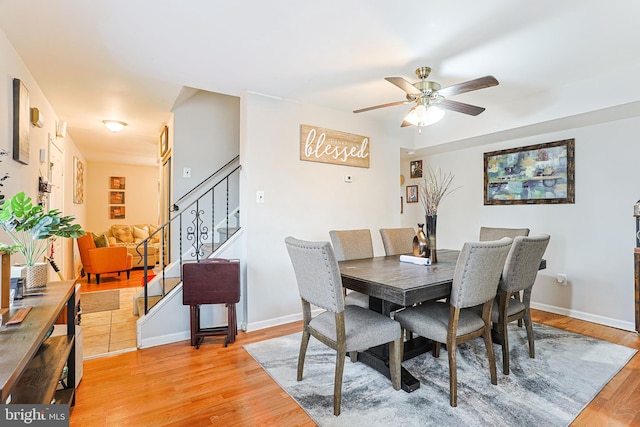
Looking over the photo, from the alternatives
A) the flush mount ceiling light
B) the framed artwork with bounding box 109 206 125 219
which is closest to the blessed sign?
the flush mount ceiling light

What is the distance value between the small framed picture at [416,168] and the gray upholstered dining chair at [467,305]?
11.0 ft

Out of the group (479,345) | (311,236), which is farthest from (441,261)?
(311,236)

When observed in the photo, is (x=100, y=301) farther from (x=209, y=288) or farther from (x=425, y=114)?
(x=425, y=114)

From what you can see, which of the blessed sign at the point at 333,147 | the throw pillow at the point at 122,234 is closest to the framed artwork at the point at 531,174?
the blessed sign at the point at 333,147

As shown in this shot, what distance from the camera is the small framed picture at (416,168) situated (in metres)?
5.25

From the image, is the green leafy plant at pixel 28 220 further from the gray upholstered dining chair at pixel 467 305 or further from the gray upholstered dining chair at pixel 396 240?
the gray upholstered dining chair at pixel 396 240

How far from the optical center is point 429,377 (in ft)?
7.32

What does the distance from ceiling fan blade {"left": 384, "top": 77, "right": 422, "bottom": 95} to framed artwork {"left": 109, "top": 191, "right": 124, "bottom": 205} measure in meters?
7.67

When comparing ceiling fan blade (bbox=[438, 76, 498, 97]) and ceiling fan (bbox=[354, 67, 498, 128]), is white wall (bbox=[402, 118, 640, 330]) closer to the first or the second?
ceiling fan (bbox=[354, 67, 498, 128])

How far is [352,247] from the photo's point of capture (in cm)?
296

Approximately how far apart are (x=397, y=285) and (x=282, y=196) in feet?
6.16

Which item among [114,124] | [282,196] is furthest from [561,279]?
[114,124]

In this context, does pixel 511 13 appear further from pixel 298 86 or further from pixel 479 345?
pixel 479 345

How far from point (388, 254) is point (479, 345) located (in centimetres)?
→ 109
